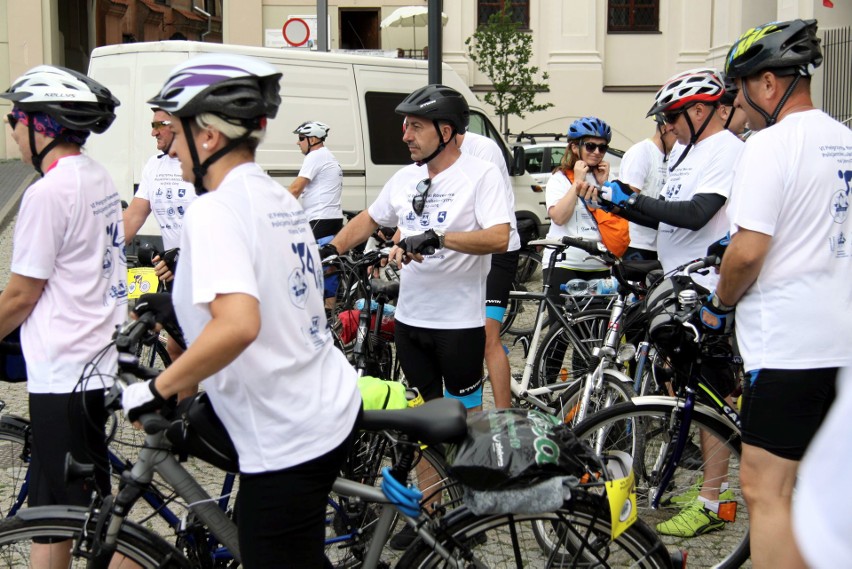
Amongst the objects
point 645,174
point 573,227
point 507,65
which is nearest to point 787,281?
point 645,174

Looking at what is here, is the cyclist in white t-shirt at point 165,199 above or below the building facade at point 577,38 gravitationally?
below

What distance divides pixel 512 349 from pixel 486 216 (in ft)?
Answer: 14.6

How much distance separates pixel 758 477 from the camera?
3332 millimetres

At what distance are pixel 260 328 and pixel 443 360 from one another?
2.11m

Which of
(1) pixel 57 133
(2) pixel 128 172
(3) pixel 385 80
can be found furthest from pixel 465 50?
(1) pixel 57 133

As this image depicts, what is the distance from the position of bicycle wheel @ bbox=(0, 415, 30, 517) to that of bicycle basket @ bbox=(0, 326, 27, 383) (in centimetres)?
25

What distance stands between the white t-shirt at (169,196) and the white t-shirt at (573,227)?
225 cm

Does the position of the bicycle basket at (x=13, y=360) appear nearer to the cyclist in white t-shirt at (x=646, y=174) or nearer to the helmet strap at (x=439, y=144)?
the helmet strap at (x=439, y=144)

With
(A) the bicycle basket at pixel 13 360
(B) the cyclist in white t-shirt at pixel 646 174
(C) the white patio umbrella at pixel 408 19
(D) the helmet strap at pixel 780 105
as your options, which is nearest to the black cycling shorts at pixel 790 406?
(D) the helmet strap at pixel 780 105

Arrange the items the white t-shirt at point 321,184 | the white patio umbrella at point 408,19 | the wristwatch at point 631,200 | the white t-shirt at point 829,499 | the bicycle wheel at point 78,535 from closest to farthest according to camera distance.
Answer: the white t-shirt at point 829,499 → the bicycle wheel at point 78,535 → the wristwatch at point 631,200 → the white t-shirt at point 321,184 → the white patio umbrella at point 408,19

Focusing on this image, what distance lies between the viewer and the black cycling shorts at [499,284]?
235 inches

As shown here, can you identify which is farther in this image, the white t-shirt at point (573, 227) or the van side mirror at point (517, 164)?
the van side mirror at point (517, 164)

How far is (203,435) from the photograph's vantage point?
2705 mm

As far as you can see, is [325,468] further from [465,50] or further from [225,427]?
[465,50]
